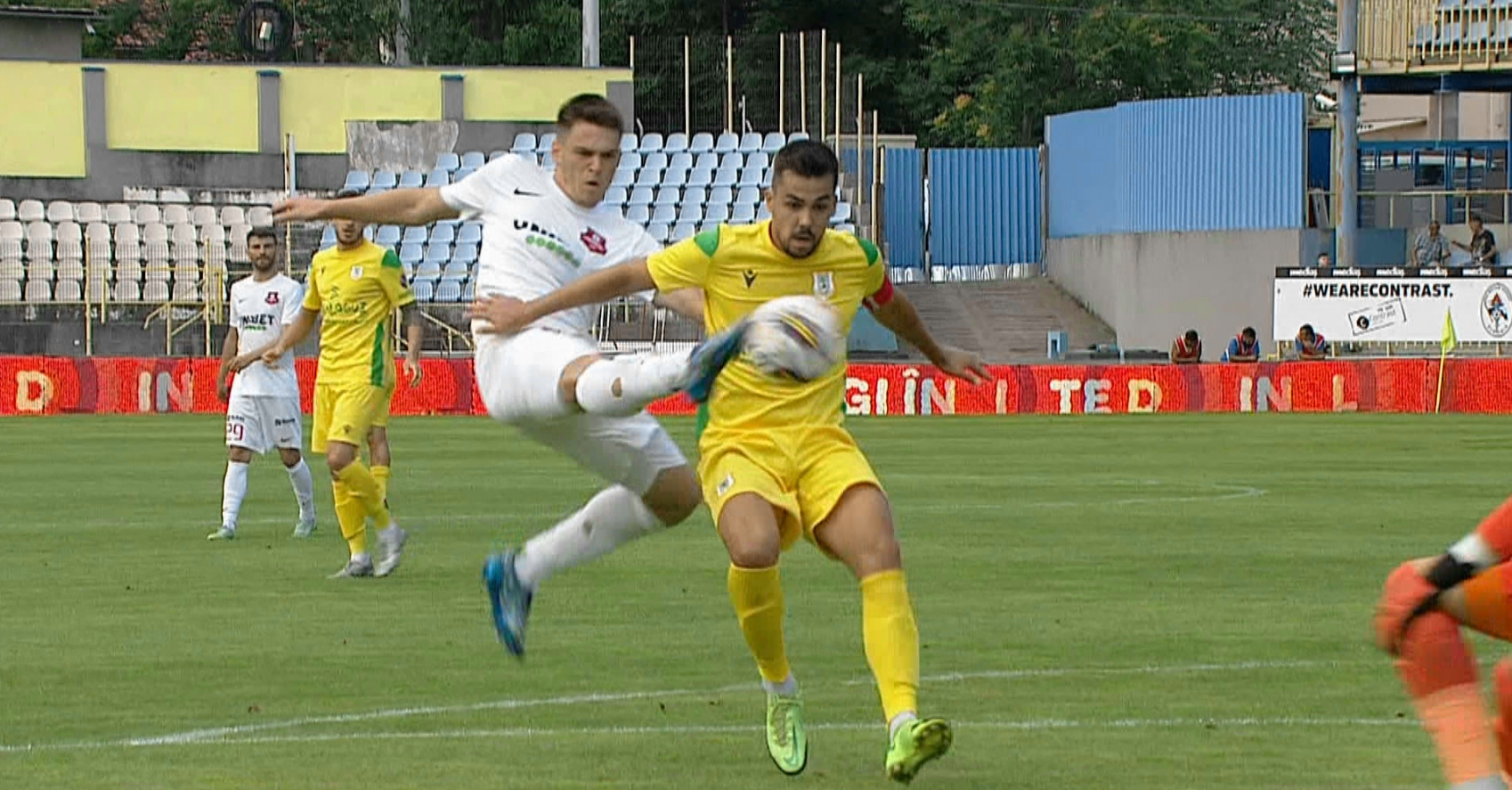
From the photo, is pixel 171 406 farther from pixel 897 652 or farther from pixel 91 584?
pixel 897 652

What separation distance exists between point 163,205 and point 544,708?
3642 cm

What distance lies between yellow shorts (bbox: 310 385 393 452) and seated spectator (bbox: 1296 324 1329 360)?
22.4m

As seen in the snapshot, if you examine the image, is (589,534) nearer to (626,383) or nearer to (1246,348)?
(626,383)

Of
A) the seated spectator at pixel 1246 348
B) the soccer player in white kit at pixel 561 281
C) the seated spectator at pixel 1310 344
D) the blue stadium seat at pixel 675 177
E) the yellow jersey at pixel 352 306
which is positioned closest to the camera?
the soccer player in white kit at pixel 561 281

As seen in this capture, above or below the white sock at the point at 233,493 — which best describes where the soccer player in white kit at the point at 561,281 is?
above

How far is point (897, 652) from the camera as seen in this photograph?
8.01 m

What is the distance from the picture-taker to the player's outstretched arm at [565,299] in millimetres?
8875

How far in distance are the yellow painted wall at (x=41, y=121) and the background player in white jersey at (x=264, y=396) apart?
30579mm

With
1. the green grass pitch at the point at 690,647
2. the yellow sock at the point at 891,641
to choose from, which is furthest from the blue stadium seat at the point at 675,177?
the yellow sock at the point at 891,641

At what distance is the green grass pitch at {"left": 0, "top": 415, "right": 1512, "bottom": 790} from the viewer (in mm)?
8562

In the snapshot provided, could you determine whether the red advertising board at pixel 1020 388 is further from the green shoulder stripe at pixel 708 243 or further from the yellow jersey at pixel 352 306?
the green shoulder stripe at pixel 708 243

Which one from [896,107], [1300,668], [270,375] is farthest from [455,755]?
[896,107]

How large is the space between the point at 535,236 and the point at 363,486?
5.04 metres

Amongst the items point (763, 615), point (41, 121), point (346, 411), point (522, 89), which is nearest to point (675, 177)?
point (522, 89)
